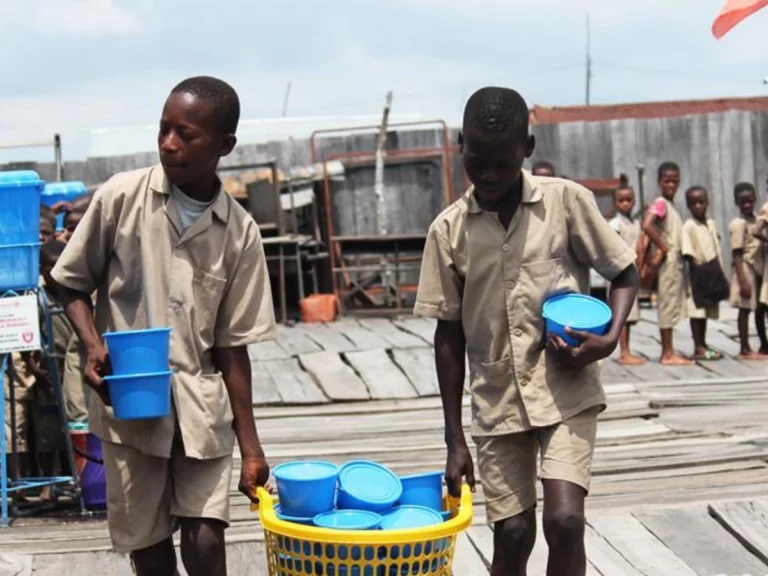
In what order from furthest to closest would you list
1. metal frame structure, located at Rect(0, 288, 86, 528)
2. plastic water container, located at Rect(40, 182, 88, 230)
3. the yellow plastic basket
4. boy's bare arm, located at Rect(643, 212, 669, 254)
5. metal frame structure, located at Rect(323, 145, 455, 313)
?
metal frame structure, located at Rect(323, 145, 455, 313) < boy's bare arm, located at Rect(643, 212, 669, 254) < plastic water container, located at Rect(40, 182, 88, 230) < metal frame structure, located at Rect(0, 288, 86, 528) < the yellow plastic basket

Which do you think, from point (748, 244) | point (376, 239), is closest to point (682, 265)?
point (748, 244)

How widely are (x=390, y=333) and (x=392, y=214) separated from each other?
4.06 m

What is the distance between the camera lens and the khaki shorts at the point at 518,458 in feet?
14.8

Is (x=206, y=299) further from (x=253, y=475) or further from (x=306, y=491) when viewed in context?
(x=306, y=491)

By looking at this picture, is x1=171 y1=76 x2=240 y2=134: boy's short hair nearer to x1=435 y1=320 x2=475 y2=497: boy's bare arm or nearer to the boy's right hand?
the boy's right hand

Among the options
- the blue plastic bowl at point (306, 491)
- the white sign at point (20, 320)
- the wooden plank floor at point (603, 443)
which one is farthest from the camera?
the white sign at point (20, 320)

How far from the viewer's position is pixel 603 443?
29.7 ft

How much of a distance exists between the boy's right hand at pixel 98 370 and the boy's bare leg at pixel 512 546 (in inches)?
54.1

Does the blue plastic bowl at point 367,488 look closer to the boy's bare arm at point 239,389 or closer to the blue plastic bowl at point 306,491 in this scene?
the blue plastic bowl at point 306,491

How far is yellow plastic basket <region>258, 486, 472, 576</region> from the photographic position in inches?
143

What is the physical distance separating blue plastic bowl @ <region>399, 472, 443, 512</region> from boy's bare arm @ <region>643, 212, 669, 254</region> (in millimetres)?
8722

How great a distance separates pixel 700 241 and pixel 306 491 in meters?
9.43

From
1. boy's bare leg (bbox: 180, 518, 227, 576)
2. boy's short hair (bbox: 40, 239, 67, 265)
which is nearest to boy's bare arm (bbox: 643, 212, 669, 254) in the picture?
boy's short hair (bbox: 40, 239, 67, 265)

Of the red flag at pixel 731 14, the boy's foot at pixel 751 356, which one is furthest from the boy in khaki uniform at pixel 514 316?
the boy's foot at pixel 751 356
